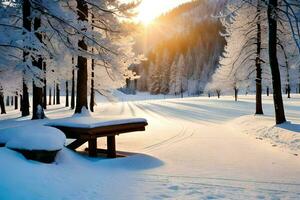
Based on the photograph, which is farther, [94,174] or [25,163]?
[94,174]

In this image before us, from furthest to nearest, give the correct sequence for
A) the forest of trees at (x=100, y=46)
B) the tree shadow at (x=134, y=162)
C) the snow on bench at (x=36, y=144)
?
1. the forest of trees at (x=100, y=46)
2. the tree shadow at (x=134, y=162)
3. the snow on bench at (x=36, y=144)

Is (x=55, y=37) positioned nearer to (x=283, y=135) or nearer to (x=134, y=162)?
(x=134, y=162)

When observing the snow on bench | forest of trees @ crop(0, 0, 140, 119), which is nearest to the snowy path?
the snow on bench

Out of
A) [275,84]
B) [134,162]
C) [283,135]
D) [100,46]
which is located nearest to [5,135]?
[134,162]

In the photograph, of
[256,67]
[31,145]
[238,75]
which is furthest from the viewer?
[238,75]

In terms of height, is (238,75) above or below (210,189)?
above

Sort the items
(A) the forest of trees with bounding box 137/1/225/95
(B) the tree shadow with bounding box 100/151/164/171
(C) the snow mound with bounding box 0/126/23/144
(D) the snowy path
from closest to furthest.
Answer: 1. (D) the snowy path
2. (C) the snow mound with bounding box 0/126/23/144
3. (B) the tree shadow with bounding box 100/151/164/171
4. (A) the forest of trees with bounding box 137/1/225/95

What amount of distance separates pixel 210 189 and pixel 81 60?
954 centimetres

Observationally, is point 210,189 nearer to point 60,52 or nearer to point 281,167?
point 281,167

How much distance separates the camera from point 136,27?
14672mm

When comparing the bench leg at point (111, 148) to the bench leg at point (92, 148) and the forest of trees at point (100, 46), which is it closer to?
the bench leg at point (92, 148)

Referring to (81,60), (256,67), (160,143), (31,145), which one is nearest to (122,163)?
(31,145)

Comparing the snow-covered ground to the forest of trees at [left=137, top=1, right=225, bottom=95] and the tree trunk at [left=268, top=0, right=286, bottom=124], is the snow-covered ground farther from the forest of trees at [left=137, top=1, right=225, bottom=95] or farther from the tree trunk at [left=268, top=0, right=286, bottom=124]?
the forest of trees at [left=137, top=1, right=225, bottom=95]

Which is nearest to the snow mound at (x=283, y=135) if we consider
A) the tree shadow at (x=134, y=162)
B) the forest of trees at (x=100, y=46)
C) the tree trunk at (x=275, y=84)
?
the tree trunk at (x=275, y=84)
